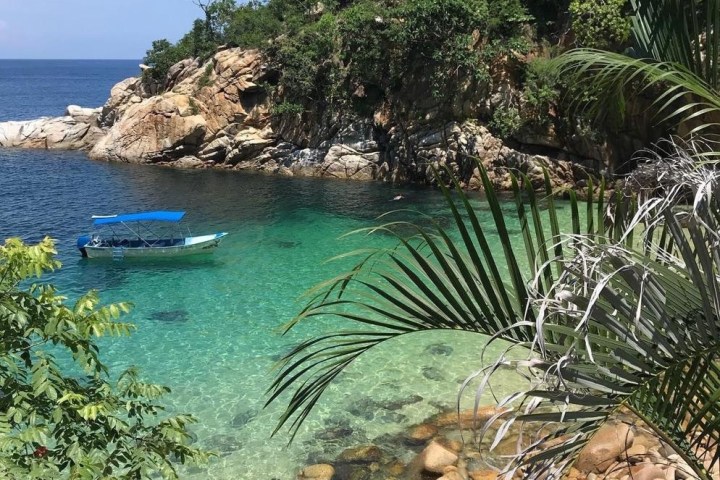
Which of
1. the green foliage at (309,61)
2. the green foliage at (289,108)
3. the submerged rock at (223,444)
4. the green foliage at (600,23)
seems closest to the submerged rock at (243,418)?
the submerged rock at (223,444)

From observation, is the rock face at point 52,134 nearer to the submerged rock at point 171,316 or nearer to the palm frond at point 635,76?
the submerged rock at point 171,316

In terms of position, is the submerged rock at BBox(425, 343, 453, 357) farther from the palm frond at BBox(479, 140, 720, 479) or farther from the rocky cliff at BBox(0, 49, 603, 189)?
the rocky cliff at BBox(0, 49, 603, 189)

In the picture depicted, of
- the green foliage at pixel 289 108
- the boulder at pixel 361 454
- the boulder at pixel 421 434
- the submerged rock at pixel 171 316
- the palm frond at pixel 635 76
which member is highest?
the green foliage at pixel 289 108

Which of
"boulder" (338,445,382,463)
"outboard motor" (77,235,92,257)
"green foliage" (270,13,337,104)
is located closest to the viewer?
"boulder" (338,445,382,463)

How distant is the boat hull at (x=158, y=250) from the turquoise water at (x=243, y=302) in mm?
378

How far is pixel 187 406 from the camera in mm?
11484

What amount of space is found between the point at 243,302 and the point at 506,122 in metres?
17.4

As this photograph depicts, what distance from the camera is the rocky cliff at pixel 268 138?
29469 mm

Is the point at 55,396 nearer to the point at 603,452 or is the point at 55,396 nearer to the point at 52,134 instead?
the point at 603,452

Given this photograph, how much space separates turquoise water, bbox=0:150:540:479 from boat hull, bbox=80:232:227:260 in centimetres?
38

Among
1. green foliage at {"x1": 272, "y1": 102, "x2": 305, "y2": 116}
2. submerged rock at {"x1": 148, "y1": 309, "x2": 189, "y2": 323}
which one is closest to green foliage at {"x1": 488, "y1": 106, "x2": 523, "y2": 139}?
green foliage at {"x1": 272, "y1": 102, "x2": 305, "y2": 116}

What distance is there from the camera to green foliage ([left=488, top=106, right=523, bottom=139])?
28.2 meters

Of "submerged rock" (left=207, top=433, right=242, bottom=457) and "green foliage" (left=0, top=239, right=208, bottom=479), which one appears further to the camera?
"submerged rock" (left=207, top=433, right=242, bottom=457)

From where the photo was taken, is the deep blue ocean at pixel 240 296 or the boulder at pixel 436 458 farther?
the deep blue ocean at pixel 240 296
